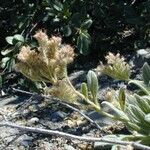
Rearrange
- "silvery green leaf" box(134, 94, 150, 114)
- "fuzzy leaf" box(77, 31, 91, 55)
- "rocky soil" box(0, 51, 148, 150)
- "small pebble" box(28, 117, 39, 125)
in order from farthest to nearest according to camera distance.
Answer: "fuzzy leaf" box(77, 31, 91, 55), "small pebble" box(28, 117, 39, 125), "rocky soil" box(0, 51, 148, 150), "silvery green leaf" box(134, 94, 150, 114)

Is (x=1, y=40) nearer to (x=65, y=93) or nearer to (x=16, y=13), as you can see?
(x=16, y=13)

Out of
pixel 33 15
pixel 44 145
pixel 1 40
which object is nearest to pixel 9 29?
pixel 1 40

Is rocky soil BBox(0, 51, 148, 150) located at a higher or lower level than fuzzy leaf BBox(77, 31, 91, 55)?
lower

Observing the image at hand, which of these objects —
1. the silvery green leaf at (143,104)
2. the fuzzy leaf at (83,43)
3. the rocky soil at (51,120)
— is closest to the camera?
the silvery green leaf at (143,104)

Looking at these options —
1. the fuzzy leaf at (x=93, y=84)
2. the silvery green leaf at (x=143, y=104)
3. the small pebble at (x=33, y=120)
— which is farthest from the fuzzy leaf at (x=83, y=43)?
the silvery green leaf at (x=143, y=104)

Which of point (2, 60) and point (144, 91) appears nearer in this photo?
point (144, 91)

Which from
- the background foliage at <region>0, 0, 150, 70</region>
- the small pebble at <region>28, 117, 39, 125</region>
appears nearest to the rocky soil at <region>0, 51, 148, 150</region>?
the small pebble at <region>28, 117, 39, 125</region>

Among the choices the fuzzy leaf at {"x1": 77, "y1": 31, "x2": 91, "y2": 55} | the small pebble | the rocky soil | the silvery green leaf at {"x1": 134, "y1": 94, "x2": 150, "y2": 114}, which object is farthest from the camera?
the fuzzy leaf at {"x1": 77, "y1": 31, "x2": 91, "y2": 55}

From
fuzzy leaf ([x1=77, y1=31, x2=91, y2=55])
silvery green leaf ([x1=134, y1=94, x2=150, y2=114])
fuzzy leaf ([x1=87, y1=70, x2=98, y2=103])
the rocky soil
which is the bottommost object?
the rocky soil

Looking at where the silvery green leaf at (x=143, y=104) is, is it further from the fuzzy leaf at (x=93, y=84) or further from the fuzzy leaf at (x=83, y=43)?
the fuzzy leaf at (x=83, y=43)

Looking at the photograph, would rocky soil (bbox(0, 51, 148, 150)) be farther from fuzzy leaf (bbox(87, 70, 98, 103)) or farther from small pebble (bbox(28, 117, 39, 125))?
→ fuzzy leaf (bbox(87, 70, 98, 103))

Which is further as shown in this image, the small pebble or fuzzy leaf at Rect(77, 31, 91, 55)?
fuzzy leaf at Rect(77, 31, 91, 55)
